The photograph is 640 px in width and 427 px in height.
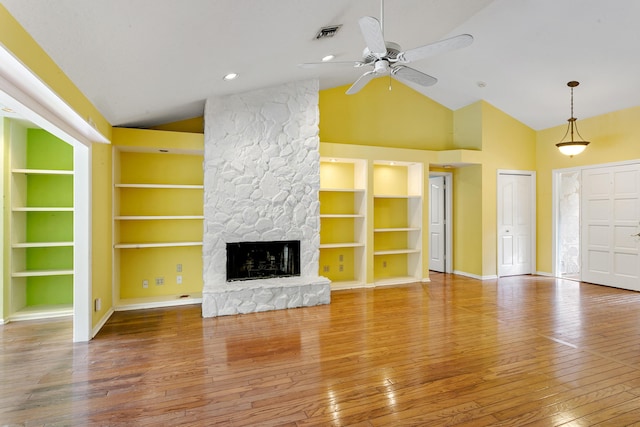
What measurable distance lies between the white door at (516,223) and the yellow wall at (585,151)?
17 cm

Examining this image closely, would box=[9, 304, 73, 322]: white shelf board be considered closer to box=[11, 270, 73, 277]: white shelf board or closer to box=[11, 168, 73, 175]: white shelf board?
box=[11, 270, 73, 277]: white shelf board

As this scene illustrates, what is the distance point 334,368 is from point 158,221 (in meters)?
3.55

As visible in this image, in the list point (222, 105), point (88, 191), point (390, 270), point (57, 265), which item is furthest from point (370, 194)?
point (57, 265)

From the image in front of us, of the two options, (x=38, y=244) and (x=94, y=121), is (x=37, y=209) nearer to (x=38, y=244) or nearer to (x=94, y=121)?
(x=38, y=244)

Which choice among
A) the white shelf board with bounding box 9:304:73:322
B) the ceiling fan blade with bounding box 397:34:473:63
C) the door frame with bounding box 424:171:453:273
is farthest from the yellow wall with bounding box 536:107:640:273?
the white shelf board with bounding box 9:304:73:322

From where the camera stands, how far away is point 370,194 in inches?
238

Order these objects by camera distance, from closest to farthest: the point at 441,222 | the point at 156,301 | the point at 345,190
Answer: the point at 156,301
the point at 345,190
the point at 441,222

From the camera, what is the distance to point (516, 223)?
7094 millimetres

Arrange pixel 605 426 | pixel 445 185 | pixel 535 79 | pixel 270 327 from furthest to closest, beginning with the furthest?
1. pixel 445 185
2. pixel 535 79
3. pixel 270 327
4. pixel 605 426

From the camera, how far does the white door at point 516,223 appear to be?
22.9ft

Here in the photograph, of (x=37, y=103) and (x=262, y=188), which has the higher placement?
(x=37, y=103)

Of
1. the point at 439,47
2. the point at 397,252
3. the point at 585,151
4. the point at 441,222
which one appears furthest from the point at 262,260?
the point at 585,151

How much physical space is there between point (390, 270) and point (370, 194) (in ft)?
5.68

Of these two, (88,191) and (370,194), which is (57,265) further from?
(370,194)
